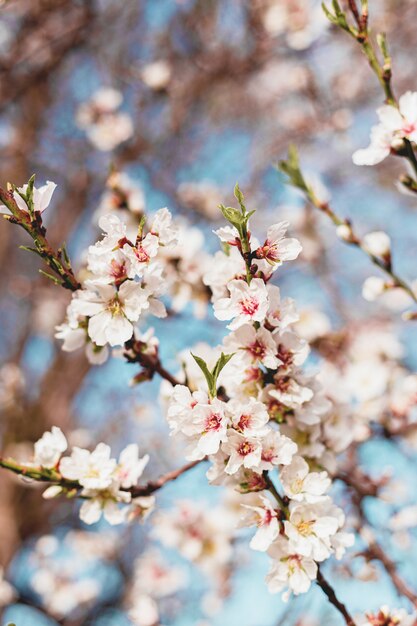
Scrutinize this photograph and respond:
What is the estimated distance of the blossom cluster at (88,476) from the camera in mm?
1258

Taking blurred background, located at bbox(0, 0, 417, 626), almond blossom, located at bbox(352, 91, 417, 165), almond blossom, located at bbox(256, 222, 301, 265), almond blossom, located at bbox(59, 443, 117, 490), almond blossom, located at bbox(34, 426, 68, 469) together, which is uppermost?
almond blossom, located at bbox(256, 222, 301, 265)

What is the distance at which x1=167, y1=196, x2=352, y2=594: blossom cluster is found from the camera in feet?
3.52

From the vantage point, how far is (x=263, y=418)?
108 cm

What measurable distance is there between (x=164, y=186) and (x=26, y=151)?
1386 mm

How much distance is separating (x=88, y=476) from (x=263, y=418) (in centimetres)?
43

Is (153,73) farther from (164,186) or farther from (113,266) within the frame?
(113,266)

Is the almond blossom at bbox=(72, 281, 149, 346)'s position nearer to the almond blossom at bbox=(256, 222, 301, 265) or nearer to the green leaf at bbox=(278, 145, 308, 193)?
the almond blossom at bbox=(256, 222, 301, 265)

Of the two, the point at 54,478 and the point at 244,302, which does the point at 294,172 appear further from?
the point at 54,478

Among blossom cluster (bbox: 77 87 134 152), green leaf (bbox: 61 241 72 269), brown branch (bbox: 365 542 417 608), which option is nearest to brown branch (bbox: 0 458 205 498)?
green leaf (bbox: 61 241 72 269)

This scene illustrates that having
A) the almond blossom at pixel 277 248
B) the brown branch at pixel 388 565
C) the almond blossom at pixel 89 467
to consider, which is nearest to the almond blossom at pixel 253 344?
the almond blossom at pixel 277 248

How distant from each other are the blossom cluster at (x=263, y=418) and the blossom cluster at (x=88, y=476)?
214 mm

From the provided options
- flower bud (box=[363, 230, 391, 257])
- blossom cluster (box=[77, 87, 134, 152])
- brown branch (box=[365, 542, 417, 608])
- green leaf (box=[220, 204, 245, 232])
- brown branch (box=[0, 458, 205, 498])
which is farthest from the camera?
blossom cluster (box=[77, 87, 134, 152])

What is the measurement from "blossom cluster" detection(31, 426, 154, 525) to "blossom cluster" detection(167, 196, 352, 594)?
214 millimetres

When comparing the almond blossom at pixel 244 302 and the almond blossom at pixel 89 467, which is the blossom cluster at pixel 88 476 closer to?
the almond blossom at pixel 89 467
